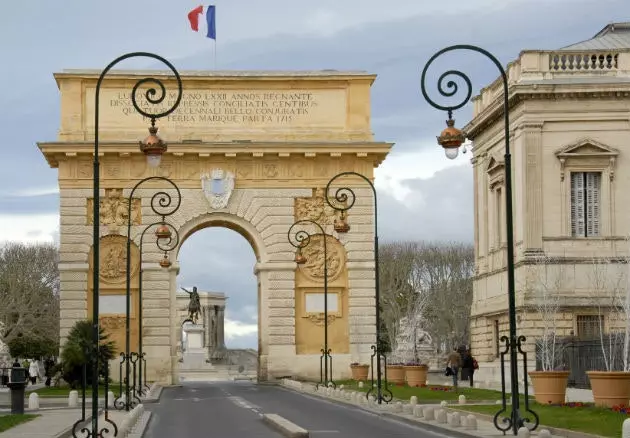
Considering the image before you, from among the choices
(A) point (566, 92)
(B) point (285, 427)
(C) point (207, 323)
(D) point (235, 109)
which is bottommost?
(B) point (285, 427)

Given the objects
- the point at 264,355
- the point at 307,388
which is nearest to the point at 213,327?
the point at 264,355

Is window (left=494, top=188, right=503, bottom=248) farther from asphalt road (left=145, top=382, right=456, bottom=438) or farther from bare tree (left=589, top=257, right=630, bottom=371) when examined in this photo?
asphalt road (left=145, top=382, right=456, bottom=438)

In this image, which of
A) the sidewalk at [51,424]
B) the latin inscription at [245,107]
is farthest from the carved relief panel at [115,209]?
the sidewalk at [51,424]

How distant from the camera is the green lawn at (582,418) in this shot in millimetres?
27337

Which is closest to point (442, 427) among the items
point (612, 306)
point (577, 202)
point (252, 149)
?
point (612, 306)

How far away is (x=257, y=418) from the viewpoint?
36.5 metres

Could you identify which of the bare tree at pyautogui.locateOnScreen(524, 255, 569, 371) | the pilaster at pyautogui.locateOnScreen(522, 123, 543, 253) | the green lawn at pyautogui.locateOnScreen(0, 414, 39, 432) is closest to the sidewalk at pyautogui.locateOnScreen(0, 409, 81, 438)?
the green lawn at pyautogui.locateOnScreen(0, 414, 39, 432)

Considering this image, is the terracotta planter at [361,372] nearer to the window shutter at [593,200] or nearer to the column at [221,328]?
the window shutter at [593,200]

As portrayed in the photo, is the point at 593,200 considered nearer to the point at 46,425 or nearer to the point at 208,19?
the point at 208,19

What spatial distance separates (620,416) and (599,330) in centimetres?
2828

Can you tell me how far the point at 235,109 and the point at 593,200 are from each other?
18136mm

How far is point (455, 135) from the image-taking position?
90.2ft

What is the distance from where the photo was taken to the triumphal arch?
222 ft

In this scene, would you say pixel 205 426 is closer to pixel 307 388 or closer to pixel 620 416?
pixel 620 416
